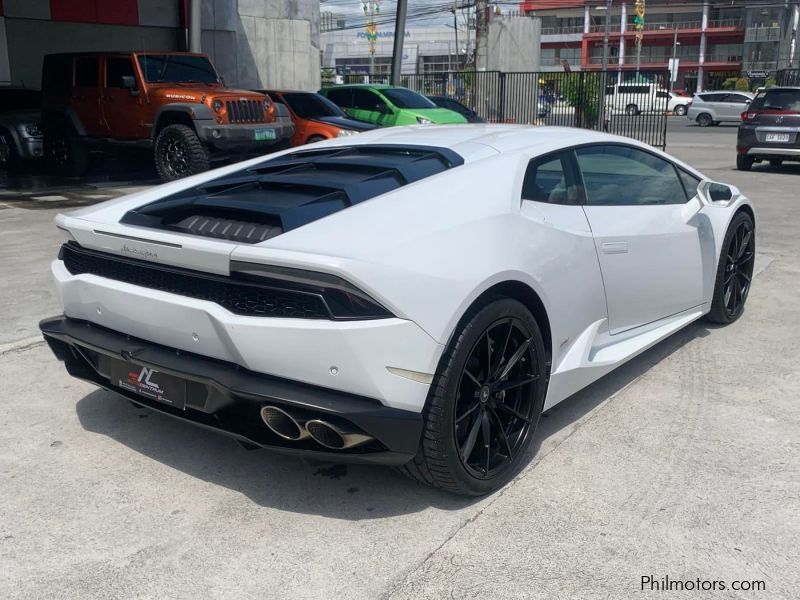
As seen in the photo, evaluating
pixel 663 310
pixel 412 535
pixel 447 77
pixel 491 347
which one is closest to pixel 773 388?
pixel 663 310

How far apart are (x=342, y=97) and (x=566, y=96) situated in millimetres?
10657

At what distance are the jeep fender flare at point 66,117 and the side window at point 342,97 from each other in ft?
18.1

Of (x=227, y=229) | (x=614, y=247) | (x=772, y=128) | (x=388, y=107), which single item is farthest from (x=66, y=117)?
(x=772, y=128)

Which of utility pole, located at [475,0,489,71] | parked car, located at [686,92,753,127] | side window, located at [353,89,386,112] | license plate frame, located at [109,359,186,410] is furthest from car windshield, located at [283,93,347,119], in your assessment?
parked car, located at [686,92,753,127]

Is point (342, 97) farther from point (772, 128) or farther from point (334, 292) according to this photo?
point (334, 292)

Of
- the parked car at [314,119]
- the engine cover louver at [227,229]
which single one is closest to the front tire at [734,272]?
the engine cover louver at [227,229]

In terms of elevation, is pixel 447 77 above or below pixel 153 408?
above

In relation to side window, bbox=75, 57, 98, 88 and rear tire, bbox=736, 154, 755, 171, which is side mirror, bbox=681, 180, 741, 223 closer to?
side window, bbox=75, 57, 98, 88

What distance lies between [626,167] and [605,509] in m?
2.02

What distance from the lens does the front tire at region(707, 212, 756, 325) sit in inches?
206

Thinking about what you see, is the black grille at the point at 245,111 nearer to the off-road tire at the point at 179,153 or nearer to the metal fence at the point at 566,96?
the off-road tire at the point at 179,153

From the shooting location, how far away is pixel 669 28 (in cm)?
7869

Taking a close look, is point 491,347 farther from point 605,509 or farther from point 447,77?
point 447,77

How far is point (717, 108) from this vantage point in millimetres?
37938
